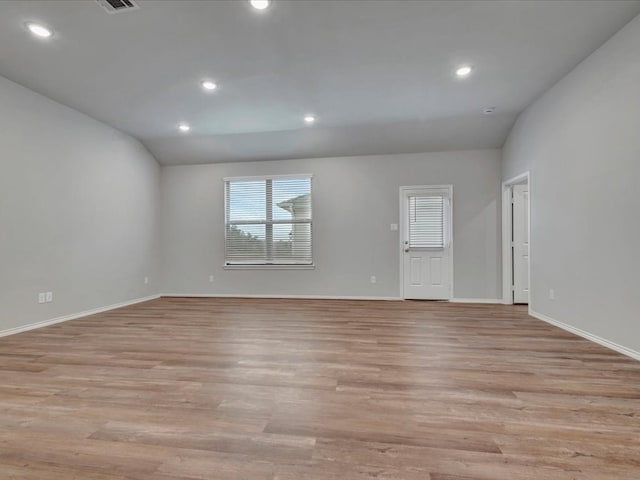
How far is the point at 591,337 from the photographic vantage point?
10.4 ft

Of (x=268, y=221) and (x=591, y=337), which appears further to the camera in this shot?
(x=268, y=221)

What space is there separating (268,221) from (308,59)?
3409 millimetres

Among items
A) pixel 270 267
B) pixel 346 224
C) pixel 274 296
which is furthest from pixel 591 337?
pixel 270 267

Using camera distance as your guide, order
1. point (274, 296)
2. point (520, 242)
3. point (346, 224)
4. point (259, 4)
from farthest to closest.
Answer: point (274, 296) < point (346, 224) < point (520, 242) < point (259, 4)

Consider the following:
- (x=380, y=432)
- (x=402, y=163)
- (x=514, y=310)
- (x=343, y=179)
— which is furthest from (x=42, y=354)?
(x=514, y=310)

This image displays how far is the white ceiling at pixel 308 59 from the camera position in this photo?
98.3 inches

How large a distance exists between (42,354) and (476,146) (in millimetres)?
6498

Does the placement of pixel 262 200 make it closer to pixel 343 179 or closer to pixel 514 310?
pixel 343 179

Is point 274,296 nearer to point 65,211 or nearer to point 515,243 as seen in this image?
point 65,211

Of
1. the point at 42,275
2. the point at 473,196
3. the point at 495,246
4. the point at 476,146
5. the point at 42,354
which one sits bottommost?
the point at 42,354

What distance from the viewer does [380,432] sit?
162 centimetres

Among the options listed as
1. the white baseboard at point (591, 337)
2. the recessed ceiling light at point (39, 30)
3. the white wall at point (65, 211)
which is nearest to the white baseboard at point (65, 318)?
the white wall at point (65, 211)

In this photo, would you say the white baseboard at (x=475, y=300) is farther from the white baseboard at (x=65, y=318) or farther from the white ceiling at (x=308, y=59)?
the white baseboard at (x=65, y=318)

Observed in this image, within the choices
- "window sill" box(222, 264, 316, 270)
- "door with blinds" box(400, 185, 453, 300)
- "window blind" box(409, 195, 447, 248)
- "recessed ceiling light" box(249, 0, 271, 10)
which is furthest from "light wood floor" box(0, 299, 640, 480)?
"recessed ceiling light" box(249, 0, 271, 10)
